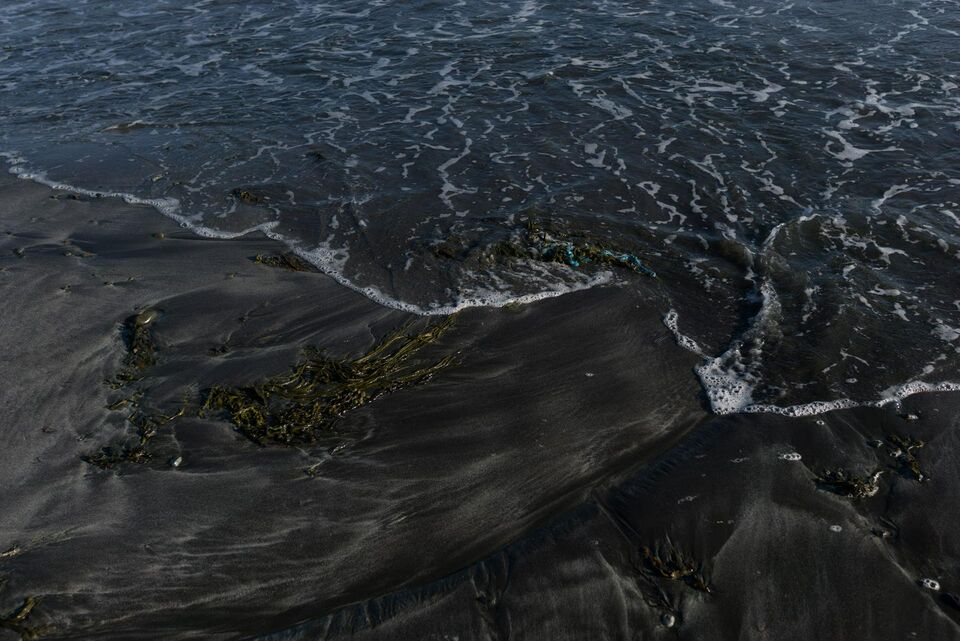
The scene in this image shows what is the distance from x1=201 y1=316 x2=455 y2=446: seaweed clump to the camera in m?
5.01

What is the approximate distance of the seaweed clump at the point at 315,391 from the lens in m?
5.01

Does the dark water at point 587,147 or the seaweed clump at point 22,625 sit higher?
the dark water at point 587,147

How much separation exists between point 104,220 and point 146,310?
2.44 meters

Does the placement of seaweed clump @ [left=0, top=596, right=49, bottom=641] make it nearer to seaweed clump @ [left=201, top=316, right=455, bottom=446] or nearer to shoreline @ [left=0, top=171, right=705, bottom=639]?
shoreline @ [left=0, top=171, right=705, bottom=639]

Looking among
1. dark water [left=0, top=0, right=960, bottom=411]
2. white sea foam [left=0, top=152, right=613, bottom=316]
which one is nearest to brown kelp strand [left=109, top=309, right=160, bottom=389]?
white sea foam [left=0, top=152, right=613, bottom=316]

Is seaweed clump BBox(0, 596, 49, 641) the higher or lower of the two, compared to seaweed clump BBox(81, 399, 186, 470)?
lower

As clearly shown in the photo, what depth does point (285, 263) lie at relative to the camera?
7012 mm

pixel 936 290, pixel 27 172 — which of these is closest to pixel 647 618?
pixel 936 290

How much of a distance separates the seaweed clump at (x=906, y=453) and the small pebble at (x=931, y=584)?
33.5 inches

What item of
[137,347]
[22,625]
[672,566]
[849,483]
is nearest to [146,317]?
[137,347]

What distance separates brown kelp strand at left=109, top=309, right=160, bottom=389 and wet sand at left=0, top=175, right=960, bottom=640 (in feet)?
0.27

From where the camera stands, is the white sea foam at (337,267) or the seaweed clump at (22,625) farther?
the white sea foam at (337,267)

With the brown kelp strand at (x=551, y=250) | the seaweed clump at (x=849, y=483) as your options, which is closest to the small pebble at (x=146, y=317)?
the brown kelp strand at (x=551, y=250)

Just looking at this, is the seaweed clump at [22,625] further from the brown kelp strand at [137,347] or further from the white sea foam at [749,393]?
the white sea foam at [749,393]
